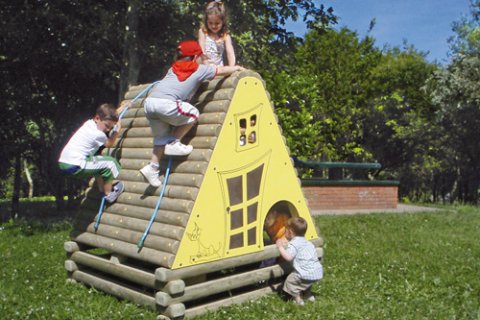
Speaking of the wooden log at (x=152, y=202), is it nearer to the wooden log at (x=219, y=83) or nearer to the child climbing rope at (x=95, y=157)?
the child climbing rope at (x=95, y=157)

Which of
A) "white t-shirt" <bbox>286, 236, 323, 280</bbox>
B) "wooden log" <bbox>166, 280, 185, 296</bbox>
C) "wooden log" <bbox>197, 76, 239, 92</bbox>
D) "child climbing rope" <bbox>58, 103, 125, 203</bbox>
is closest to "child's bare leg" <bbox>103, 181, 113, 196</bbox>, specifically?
"child climbing rope" <bbox>58, 103, 125, 203</bbox>

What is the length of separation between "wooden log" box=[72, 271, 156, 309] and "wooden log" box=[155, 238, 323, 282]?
1.48 feet

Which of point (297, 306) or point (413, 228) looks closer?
point (297, 306)

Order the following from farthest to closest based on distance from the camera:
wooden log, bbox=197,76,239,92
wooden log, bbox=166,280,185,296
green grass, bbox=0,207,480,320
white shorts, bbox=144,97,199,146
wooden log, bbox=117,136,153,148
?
wooden log, bbox=117,136,153,148 < wooden log, bbox=197,76,239,92 < white shorts, bbox=144,97,199,146 < green grass, bbox=0,207,480,320 < wooden log, bbox=166,280,185,296

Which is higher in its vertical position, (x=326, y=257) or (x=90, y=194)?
(x=90, y=194)

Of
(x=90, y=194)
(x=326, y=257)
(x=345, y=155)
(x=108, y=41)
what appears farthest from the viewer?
(x=345, y=155)

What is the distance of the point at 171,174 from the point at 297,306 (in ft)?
6.37

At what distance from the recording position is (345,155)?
26094 mm

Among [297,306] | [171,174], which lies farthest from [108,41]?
[297,306]

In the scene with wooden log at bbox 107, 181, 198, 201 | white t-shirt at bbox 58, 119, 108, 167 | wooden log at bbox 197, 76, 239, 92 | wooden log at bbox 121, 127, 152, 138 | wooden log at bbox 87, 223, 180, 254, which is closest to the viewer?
wooden log at bbox 87, 223, 180, 254

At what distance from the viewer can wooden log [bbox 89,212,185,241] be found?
5043mm

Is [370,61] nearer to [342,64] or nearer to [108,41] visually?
[342,64]

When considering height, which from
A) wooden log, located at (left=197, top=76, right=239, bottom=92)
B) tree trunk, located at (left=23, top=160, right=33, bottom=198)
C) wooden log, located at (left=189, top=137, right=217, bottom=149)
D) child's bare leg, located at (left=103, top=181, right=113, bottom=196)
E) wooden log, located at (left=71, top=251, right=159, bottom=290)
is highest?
wooden log, located at (left=197, top=76, right=239, bottom=92)

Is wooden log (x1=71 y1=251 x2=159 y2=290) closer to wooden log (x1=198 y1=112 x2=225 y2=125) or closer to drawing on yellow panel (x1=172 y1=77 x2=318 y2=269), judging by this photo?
drawing on yellow panel (x1=172 y1=77 x2=318 y2=269)
